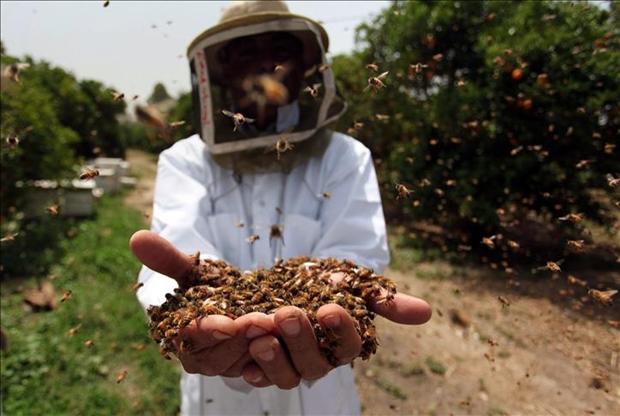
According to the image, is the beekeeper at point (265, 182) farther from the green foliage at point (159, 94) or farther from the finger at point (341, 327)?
the finger at point (341, 327)

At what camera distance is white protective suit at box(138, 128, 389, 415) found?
237 cm

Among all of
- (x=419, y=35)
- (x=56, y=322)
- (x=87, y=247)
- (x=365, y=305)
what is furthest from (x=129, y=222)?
(x=365, y=305)

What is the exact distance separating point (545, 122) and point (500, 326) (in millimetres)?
3193

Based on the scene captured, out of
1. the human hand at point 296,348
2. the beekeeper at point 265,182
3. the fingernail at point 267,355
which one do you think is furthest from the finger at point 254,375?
the beekeeper at point 265,182

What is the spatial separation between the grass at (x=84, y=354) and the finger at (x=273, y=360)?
3235 millimetres

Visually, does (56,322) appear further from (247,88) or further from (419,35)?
(419,35)

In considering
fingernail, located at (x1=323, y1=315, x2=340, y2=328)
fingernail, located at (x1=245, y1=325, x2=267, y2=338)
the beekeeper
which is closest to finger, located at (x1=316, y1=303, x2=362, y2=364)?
fingernail, located at (x1=323, y1=315, x2=340, y2=328)

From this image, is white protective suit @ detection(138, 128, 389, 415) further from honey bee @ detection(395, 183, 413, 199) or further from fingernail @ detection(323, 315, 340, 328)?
fingernail @ detection(323, 315, 340, 328)

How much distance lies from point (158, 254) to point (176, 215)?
0.64 metres

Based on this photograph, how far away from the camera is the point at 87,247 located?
8.90 m

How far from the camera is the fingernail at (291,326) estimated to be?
1515 millimetres

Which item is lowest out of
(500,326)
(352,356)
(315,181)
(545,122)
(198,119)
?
(500,326)

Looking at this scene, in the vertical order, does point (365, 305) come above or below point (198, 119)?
below

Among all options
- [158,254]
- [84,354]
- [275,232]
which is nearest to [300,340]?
[158,254]
